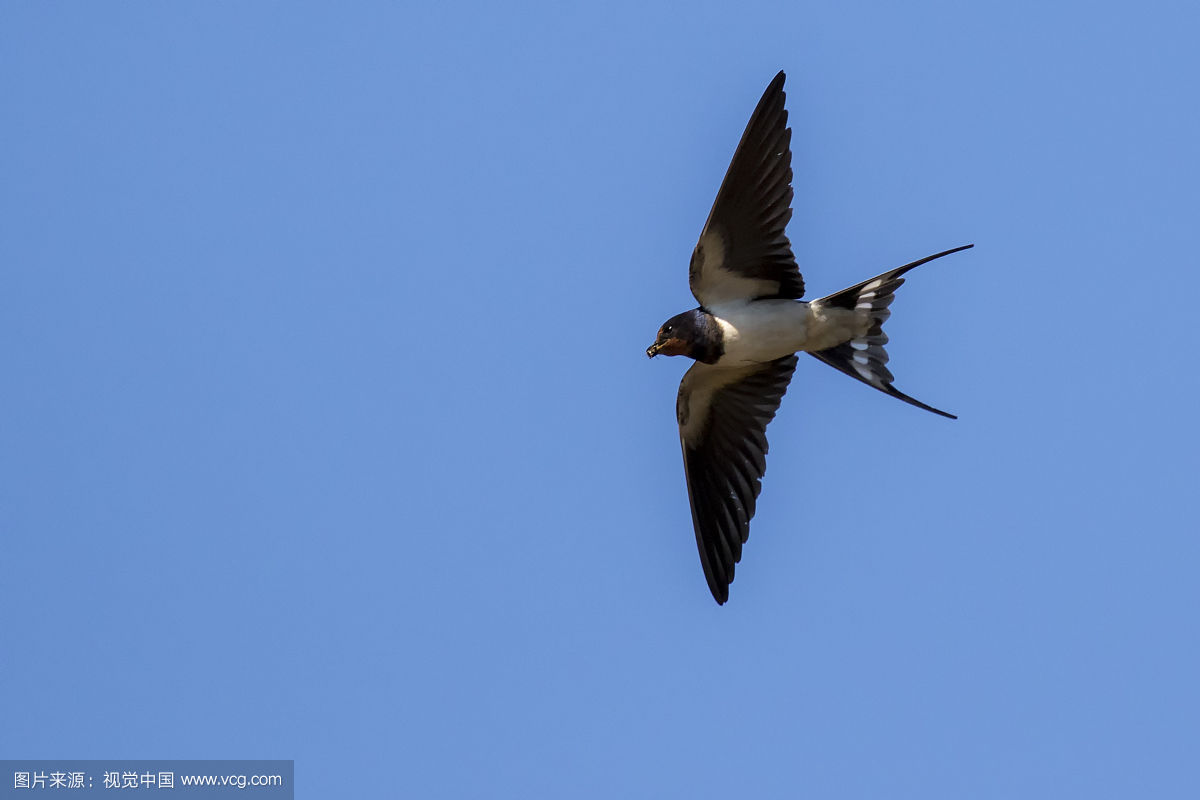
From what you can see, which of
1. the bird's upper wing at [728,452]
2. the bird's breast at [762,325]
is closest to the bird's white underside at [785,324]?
the bird's breast at [762,325]

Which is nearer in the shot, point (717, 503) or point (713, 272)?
point (713, 272)

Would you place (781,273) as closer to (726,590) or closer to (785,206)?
(785,206)

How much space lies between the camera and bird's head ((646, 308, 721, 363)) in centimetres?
650

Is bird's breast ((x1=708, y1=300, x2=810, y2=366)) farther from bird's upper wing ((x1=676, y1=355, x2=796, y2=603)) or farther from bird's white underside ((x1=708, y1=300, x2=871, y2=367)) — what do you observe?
bird's upper wing ((x1=676, y1=355, x2=796, y2=603))

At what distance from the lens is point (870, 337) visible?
6453mm

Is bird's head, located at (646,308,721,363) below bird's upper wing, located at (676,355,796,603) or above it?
above

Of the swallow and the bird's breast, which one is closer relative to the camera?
the swallow

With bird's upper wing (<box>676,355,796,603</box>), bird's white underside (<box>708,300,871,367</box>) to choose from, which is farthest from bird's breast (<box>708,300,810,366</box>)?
bird's upper wing (<box>676,355,796,603</box>)

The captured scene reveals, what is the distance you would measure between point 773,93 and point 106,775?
4.72 metres

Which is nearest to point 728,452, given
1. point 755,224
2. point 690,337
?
point 690,337

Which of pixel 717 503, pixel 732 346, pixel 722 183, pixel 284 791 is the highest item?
pixel 722 183

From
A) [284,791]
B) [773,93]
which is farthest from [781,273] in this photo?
[284,791]

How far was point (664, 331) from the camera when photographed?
6551 millimetres

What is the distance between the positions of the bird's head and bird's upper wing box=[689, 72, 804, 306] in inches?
4.2
